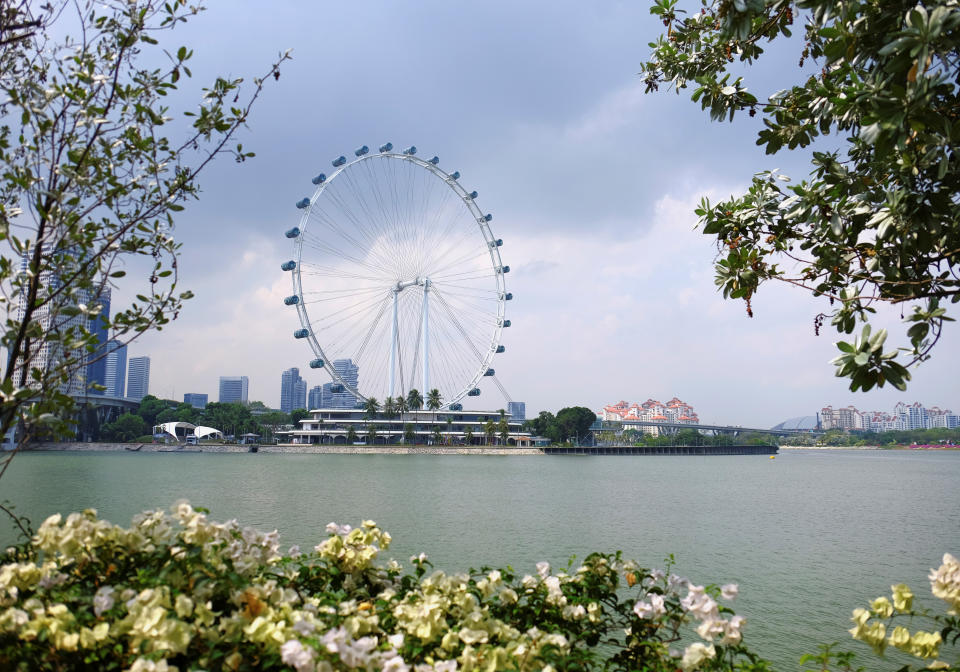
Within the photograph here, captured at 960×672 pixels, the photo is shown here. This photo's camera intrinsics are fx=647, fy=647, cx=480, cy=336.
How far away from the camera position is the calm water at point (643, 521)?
11.4 metres

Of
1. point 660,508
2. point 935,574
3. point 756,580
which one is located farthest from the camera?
point 660,508

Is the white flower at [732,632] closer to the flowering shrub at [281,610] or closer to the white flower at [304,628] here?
the flowering shrub at [281,610]

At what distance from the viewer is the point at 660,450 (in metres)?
104

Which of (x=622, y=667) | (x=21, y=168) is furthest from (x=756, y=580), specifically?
(x=21, y=168)

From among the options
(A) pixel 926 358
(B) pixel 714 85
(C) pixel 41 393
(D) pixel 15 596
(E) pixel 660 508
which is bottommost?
(E) pixel 660 508

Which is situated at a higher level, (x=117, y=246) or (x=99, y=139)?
(x=99, y=139)

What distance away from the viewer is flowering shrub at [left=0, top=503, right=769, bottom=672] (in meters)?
2.19

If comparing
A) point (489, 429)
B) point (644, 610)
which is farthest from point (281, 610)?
point (489, 429)

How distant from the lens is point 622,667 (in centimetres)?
353

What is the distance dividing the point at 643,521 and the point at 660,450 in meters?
88.8

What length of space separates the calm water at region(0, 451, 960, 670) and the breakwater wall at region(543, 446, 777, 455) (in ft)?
173

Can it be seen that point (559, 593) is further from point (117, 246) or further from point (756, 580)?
point (756, 580)

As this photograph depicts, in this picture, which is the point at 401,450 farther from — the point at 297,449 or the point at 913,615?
the point at 913,615

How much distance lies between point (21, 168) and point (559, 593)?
11.9ft
